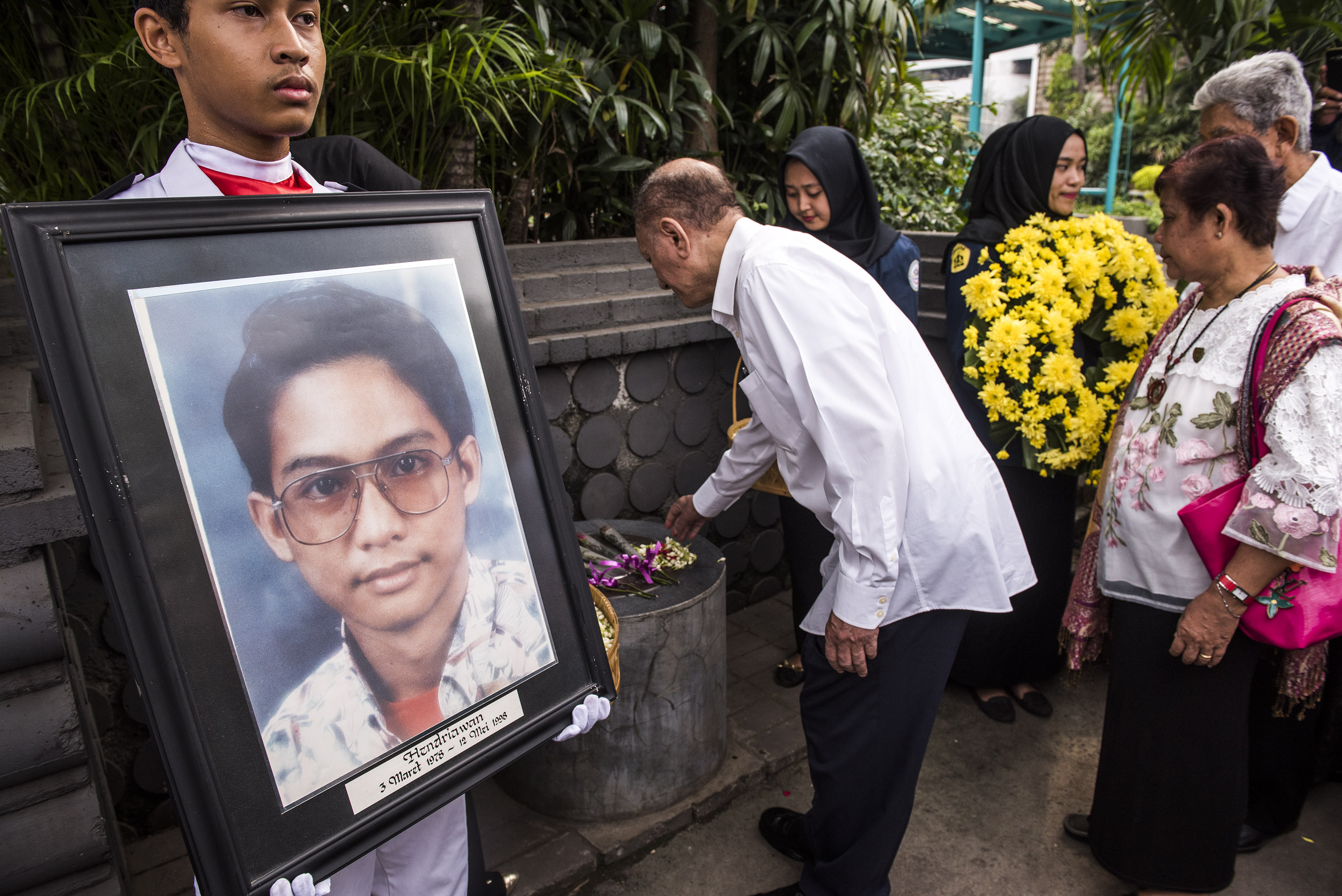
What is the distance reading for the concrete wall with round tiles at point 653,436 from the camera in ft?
9.60

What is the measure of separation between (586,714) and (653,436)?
194cm

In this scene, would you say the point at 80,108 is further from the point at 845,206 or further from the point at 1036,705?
the point at 1036,705

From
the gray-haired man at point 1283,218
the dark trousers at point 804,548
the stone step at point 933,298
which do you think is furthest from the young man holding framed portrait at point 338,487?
the stone step at point 933,298

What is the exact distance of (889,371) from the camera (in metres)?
1.71

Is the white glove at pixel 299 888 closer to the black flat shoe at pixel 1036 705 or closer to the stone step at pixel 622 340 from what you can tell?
the stone step at pixel 622 340

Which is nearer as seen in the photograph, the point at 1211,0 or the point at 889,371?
the point at 889,371

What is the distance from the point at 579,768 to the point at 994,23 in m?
15.8

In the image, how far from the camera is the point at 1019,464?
2801 mm

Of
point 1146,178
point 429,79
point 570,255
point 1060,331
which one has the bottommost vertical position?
point 1060,331

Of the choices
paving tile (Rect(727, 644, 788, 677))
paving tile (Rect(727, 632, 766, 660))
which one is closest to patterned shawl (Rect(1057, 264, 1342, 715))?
paving tile (Rect(727, 644, 788, 677))

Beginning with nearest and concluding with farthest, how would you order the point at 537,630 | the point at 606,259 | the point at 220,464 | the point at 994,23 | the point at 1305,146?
1. the point at 220,464
2. the point at 537,630
3. the point at 1305,146
4. the point at 606,259
5. the point at 994,23

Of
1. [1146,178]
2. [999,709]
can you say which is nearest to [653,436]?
[999,709]

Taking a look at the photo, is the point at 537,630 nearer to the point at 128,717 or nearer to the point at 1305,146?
the point at 128,717

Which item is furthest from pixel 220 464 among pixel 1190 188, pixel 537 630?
pixel 1190 188
